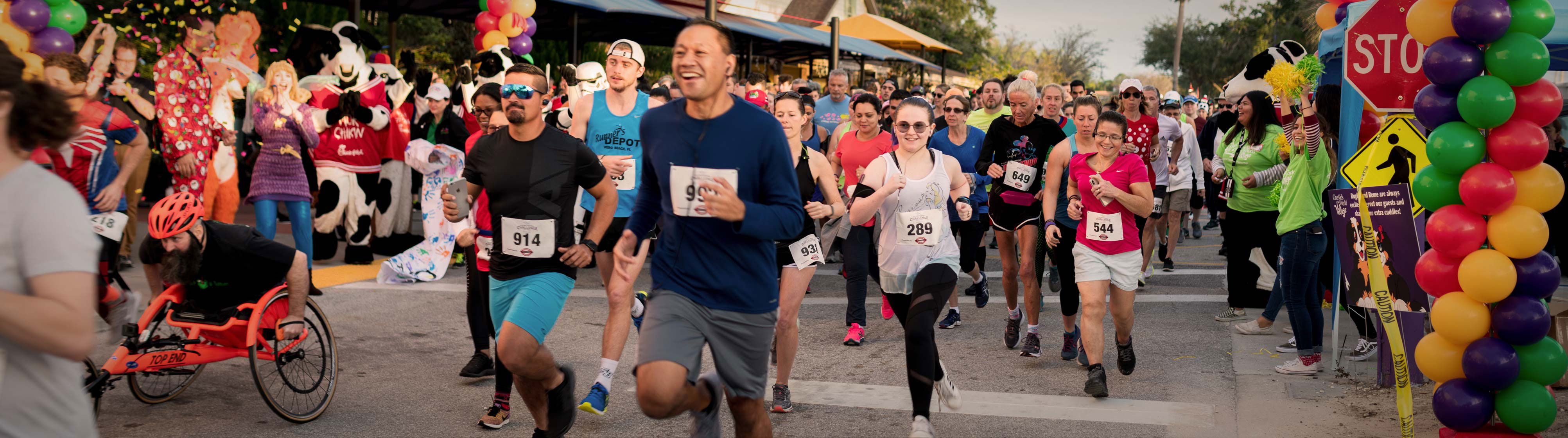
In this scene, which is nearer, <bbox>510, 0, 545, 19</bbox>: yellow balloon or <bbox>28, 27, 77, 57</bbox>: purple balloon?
<bbox>28, 27, 77, 57</bbox>: purple balloon

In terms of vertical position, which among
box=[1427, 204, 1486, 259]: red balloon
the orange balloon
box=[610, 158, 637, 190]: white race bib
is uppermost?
the orange balloon

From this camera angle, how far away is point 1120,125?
587 centimetres

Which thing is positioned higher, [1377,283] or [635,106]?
[635,106]

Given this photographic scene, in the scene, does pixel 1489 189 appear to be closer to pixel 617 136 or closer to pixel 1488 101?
pixel 1488 101

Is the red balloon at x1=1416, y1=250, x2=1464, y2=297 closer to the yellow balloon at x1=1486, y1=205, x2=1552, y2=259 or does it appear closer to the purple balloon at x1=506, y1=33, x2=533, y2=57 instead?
the yellow balloon at x1=1486, y1=205, x2=1552, y2=259

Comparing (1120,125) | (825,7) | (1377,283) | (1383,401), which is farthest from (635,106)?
(825,7)

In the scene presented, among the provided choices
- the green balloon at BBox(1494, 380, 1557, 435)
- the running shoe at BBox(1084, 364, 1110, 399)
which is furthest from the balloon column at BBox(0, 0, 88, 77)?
the green balloon at BBox(1494, 380, 1557, 435)

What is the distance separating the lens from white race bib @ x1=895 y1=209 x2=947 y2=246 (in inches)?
204

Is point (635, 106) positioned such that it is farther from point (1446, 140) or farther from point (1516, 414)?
point (1516, 414)

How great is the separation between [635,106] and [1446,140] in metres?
3.88

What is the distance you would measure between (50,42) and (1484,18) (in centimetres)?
844

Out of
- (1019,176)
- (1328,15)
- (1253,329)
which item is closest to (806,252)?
(1019,176)

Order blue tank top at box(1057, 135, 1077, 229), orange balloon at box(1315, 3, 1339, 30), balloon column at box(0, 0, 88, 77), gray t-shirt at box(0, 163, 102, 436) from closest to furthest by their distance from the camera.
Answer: gray t-shirt at box(0, 163, 102, 436) < blue tank top at box(1057, 135, 1077, 229) < balloon column at box(0, 0, 88, 77) < orange balloon at box(1315, 3, 1339, 30)

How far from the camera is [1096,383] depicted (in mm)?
5742
